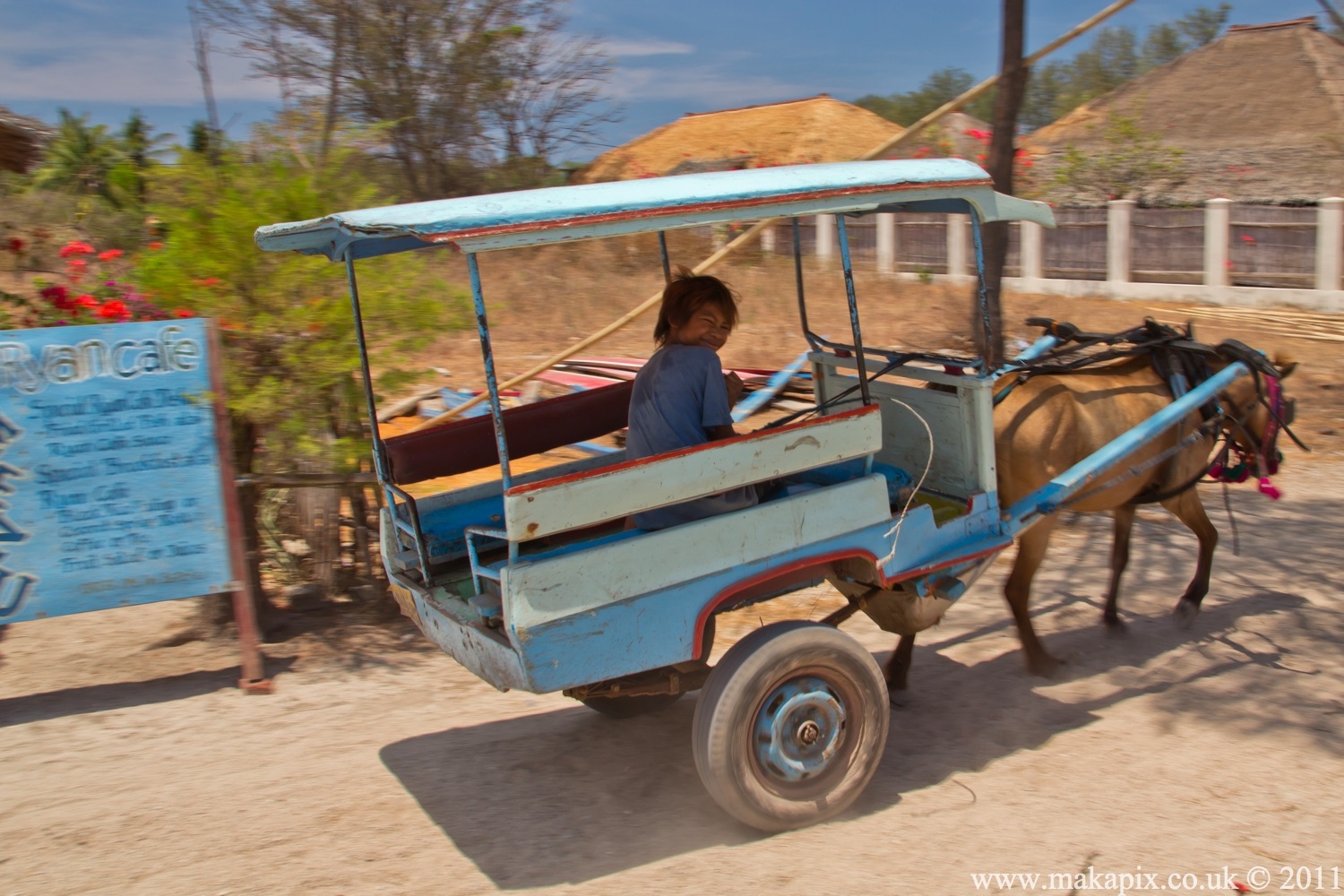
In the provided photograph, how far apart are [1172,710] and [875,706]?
171 centimetres

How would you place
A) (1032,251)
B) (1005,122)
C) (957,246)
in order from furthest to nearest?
(957,246) < (1032,251) < (1005,122)

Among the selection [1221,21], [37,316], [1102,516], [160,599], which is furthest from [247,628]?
[1221,21]

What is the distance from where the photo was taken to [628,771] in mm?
4227

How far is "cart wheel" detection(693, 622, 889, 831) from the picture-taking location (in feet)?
11.2

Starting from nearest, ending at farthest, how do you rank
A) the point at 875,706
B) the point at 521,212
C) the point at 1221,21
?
1. the point at 521,212
2. the point at 875,706
3. the point at 1221,21

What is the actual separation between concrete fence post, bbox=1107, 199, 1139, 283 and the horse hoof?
1216 centimetres

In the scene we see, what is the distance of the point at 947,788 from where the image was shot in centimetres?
397

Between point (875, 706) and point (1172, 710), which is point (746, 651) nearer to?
point (875, 706)

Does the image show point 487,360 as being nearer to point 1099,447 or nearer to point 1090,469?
point 1090,469

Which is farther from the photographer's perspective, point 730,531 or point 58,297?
point 58,297

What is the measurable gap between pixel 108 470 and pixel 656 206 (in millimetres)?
3146

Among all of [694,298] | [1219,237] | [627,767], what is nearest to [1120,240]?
[1219,237]

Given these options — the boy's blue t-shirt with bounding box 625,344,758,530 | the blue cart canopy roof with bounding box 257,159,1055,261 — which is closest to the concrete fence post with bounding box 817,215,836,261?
the blue cart canopy roof with bounding box 257,159,1055,261

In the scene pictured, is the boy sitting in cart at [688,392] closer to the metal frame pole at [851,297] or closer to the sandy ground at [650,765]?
the metal frame pole at [851,297]
